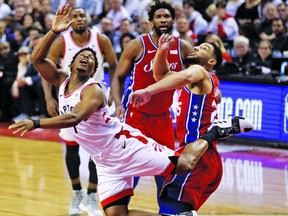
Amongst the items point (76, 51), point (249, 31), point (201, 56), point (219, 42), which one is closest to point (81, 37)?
point (76, 51)

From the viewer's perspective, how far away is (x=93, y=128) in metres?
6.43

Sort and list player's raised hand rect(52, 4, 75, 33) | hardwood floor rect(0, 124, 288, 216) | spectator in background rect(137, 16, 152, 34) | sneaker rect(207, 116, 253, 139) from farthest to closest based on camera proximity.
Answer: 1. spectator in background rect(137, 16, 152, 34)
2. hardwood floor rect(0, 124, 288, 216)
3. player's raised hand rect(52, 4, 75, 33)
4. sneaker rect(207, 116, 253, 139)

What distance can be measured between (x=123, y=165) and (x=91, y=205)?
1.92m

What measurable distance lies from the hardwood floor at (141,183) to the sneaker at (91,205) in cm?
20

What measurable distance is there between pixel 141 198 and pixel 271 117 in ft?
12.3

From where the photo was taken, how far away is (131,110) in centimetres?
788

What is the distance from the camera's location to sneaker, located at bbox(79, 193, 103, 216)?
26.9 feet

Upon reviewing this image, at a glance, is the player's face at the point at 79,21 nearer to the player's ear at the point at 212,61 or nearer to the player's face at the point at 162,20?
the player's face at the point at 162,20

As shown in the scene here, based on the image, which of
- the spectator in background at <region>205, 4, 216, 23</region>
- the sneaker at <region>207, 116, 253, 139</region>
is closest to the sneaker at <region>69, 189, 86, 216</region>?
the sneaker at <region>207, 116, 253, 139</region>

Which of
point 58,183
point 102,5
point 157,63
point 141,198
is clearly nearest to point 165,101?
point 157,63

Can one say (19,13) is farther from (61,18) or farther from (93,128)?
(93,128)

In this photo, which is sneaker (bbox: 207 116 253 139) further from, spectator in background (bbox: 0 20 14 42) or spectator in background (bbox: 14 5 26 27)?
spectator in background (bbox: 14 5 26 27)

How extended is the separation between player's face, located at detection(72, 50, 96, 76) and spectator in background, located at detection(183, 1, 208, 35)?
30.2 ft

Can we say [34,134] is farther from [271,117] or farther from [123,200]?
[123,200]
